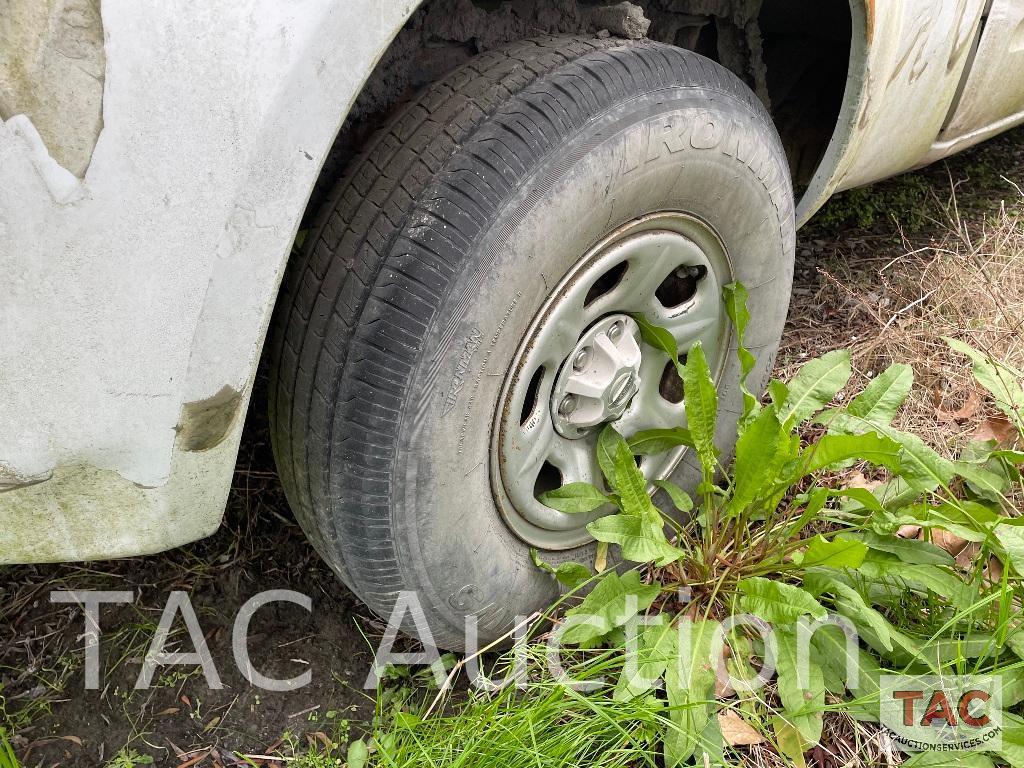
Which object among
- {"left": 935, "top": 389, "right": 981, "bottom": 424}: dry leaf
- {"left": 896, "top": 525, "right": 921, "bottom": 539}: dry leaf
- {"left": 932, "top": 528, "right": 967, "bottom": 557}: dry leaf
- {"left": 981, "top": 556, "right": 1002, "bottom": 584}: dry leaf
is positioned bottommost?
{"left": 896, "top": 525, "right": 921, "bottom": 539}: dry leaf

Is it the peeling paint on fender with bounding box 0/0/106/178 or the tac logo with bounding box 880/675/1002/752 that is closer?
the peeling paint on fender with bounding box 0/0/106/178

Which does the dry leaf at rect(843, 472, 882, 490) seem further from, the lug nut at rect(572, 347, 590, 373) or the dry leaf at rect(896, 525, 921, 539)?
the lug nut at rect(572, 347, 590, 373)

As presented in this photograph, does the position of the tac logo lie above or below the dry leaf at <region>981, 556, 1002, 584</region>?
below

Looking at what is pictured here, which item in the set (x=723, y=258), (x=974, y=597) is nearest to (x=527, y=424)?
(x=723, y=258)

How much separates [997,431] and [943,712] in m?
0.81

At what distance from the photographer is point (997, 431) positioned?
1.95 m

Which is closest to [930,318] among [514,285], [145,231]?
[514,285]

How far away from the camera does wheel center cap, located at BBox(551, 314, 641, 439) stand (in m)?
1.47

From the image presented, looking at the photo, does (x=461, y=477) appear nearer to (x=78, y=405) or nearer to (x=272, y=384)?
(x=272, y=384)

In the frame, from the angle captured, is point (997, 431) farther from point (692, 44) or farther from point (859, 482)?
point (692, 44)

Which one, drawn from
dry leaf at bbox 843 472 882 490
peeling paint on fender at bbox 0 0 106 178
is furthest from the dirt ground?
peeling paint on fender at bbox 0 0 106 178

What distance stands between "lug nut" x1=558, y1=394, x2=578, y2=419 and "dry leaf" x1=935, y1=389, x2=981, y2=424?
1.07 m

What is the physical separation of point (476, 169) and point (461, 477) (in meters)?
0.47

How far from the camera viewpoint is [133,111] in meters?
0.84
